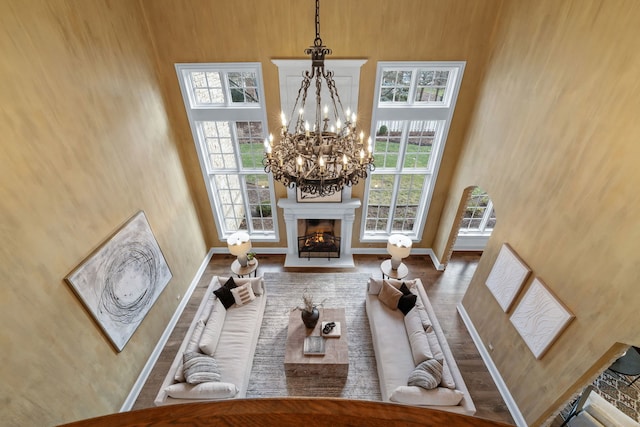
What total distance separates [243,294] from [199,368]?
140 centimetres

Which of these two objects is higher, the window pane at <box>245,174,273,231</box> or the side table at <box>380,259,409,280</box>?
the window pane at <box>245,174,273,231</box>

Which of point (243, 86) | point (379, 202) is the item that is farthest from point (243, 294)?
point (243, 86)

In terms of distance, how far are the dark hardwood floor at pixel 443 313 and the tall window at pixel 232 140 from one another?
3.23ft

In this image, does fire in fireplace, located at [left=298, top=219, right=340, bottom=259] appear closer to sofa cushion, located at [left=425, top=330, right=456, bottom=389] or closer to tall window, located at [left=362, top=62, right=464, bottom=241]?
tall window, located at [left=362, top=62, right=464, bottom=241]

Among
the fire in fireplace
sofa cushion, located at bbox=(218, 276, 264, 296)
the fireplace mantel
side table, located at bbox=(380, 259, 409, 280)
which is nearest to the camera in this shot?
sofa cushion, located at bbox=(218, 276, 264, 296)

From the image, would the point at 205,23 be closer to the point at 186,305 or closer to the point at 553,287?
the point at 186,305

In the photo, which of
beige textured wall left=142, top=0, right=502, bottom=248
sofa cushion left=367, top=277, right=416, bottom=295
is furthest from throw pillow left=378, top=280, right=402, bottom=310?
beige textured wall left=142, top=0, right=502, bottom=248

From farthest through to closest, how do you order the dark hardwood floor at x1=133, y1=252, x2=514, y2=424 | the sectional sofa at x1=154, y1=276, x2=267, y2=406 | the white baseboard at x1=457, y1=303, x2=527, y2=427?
1. the dark hardwood floor at x1=133, y1=252, x2=514, y2=424
2. the white baseboard at x1=457, y1=303, x2=527, y2=427
3. the sectional sofa at x1=154, y1=276, x2=267, y2=406

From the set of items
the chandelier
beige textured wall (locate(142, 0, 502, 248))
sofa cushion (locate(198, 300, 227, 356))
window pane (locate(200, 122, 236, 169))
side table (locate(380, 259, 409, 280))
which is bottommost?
side table (locate(380, 259, 409, 280))

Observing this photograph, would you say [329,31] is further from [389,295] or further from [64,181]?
[389,295]

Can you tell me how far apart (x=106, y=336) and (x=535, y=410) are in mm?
5238

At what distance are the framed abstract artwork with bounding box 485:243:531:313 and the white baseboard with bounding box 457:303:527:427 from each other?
0.91 metres

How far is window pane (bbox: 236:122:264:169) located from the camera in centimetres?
548

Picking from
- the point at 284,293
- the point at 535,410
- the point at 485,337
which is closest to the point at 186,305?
the point at 284,293
